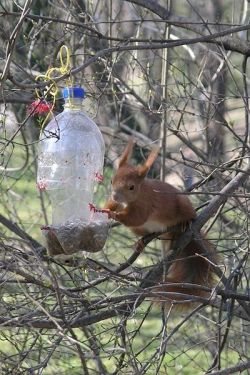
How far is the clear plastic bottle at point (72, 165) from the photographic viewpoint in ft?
9.54

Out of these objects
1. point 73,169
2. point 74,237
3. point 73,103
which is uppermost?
point 73,103

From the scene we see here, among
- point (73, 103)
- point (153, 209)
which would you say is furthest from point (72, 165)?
point (153, 209)

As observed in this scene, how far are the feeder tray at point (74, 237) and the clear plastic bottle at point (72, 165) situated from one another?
0.06 m

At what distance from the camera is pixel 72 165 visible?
291cm

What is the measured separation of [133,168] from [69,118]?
0.46m

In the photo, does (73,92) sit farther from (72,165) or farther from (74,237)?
(74,237)

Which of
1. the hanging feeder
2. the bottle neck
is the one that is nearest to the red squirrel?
the hanging feeder

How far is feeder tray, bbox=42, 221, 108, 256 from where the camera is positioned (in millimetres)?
2760

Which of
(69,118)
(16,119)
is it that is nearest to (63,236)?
(69,118)

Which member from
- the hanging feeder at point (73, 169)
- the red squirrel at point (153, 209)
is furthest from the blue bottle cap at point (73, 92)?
the red squirrel at point (153, 209)

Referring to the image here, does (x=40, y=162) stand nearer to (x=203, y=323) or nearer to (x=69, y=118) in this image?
(x=69, y=118)

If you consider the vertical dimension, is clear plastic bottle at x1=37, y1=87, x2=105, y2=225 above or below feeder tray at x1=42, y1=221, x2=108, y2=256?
above

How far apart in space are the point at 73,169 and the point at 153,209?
765 millimetres

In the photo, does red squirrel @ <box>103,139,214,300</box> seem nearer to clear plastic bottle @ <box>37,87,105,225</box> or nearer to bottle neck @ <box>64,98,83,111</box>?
clear plastic bottle @ <box>37,87,105,225</box>
